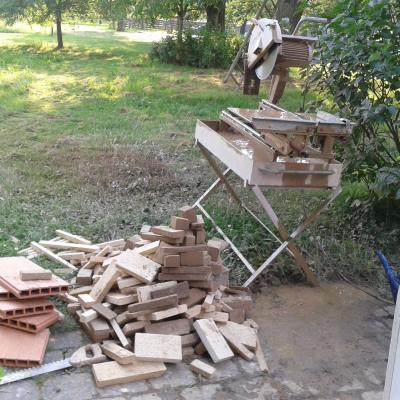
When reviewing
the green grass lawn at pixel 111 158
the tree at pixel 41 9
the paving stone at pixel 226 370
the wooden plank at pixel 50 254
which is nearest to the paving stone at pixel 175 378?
the paving stone at pixel 226 370

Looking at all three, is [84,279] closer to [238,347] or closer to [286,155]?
[238,347]

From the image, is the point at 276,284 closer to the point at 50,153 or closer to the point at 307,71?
the point at 307,71

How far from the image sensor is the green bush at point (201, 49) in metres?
16.1

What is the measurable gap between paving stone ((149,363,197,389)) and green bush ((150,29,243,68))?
13.5 metres

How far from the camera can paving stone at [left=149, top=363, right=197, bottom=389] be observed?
11.3 feet

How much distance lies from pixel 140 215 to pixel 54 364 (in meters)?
2.58

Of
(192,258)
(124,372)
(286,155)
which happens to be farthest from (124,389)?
(286,155)

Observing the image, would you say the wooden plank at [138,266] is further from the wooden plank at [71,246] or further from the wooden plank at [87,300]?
the wooden plank at [71,246]

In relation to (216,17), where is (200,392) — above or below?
below

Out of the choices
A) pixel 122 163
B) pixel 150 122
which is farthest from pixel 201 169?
pixel 150 122

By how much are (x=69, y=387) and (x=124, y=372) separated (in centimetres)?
35

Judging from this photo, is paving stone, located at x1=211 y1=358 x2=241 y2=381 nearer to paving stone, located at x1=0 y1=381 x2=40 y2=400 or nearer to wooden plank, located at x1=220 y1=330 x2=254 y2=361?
wooden plank, located at x1=220 y1=330 x2=254 y2=361

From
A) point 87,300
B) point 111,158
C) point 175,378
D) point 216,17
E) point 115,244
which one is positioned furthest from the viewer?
point 216,17

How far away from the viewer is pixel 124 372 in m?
3.44
